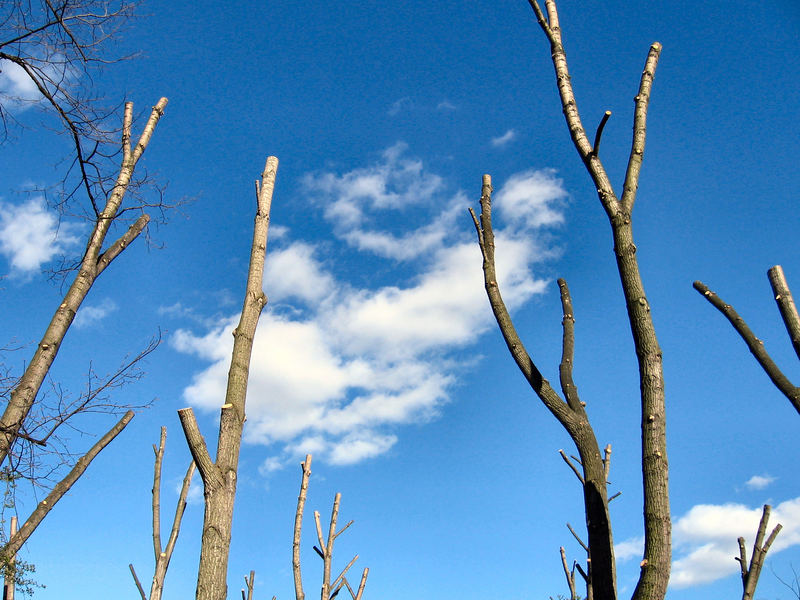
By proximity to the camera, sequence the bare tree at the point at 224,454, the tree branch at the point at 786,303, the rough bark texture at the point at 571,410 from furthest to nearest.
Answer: the tree branch at the point at 786,303 < the bare tree at the point at 224,454 < the rough bark texture at the point at 571,410

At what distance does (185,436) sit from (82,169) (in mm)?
3102

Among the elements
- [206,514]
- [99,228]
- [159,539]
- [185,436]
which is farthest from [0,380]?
[159,539]

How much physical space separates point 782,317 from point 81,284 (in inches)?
216

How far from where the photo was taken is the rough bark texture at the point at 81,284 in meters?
4.46

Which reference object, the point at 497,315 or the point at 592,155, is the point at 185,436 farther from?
the point at 592,155

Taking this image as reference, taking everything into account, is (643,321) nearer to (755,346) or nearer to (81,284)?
(755,346)

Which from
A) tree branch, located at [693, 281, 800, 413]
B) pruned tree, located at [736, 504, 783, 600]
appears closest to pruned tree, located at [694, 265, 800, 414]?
tree branch, located at [693, 281, 800, 413]

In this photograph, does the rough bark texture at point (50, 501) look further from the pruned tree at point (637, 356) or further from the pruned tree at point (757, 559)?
the pruned tree at point (757, 559)

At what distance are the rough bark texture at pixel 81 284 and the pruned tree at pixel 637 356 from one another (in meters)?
3.17

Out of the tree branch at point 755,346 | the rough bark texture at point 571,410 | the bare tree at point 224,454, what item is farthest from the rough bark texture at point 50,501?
the tree branch at point 755,346

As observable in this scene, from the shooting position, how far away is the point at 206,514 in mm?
3875

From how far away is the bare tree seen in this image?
12.2 ft

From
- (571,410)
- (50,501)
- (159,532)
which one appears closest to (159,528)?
(159,532)

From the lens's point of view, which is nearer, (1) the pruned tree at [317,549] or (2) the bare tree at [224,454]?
(2) the bare tree at [224,454]
